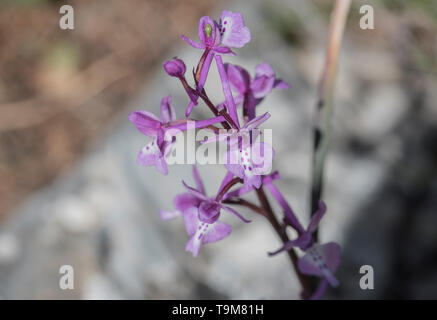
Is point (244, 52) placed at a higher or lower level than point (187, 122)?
higher

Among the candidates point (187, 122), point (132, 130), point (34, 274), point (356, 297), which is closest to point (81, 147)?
point (132, 130)

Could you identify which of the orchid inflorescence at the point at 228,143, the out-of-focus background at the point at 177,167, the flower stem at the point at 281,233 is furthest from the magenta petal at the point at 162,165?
the out-of-focus background at the point at 177,167

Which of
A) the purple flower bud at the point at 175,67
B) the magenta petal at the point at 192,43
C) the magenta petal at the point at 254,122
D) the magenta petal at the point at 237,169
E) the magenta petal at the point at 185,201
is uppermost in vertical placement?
the magenta petal at the point at 192,43

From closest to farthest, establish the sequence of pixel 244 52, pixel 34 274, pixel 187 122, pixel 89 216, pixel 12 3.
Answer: pixel 187 122, pixel 34 274, pixel 89 216, pixel 244 52, pixel 12 3

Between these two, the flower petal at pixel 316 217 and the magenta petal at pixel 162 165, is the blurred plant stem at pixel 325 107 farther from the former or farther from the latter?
the magenta petal at pixel 162 165

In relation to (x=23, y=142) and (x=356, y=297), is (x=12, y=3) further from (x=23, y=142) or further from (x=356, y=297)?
(x=356, y=297)

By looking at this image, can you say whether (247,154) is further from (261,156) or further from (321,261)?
(321,261)
